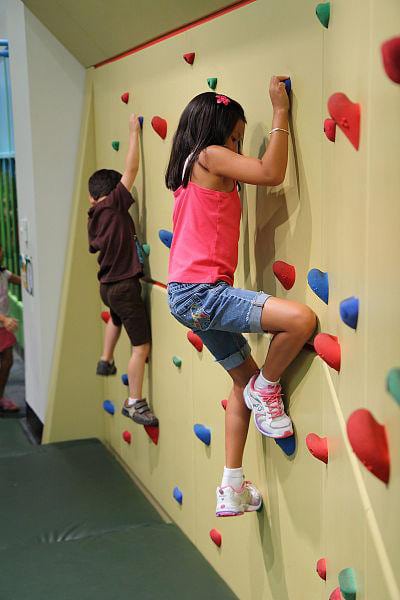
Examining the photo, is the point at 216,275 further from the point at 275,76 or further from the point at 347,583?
the point at 347,583

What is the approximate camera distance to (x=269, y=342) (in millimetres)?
2451

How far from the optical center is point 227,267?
7.82 ft

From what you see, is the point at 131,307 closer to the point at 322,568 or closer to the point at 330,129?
the point at 322,568

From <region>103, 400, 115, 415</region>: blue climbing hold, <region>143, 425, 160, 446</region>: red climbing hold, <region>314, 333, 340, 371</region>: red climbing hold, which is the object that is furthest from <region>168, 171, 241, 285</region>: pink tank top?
<region>103, 400, 115, 415</region>: blue climbing hold

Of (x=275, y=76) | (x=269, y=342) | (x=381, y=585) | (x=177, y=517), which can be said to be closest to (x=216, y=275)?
(x=269, y=342)

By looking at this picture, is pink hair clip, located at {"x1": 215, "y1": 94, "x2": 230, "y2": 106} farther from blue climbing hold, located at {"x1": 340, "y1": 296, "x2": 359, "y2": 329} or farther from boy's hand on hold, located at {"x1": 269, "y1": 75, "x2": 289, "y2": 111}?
blue climbing hold, located at {"x1": 340, "y1": 296, "x2": 359, "y2": 329}

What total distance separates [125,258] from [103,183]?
33cm

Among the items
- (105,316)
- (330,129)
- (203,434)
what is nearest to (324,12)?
(330,129)

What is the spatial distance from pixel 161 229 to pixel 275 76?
3.89ft

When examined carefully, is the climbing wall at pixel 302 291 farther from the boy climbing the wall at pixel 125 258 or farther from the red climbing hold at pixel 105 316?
the red climbing hold at pixel 105 316

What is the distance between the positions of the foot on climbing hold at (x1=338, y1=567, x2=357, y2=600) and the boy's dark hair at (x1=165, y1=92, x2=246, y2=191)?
118 cm

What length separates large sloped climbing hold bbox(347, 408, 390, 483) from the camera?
132 centimetres

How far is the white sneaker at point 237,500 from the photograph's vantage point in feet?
8.02

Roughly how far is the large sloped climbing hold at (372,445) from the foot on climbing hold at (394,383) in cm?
8
